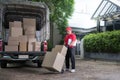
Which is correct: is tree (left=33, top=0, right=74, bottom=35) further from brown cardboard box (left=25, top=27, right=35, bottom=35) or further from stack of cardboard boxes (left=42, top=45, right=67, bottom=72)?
stack of cardboard boxes (left=42, top=45, right=67, bottom=72)

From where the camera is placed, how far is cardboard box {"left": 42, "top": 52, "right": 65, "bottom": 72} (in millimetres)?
9133

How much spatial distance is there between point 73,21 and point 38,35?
2349 cm

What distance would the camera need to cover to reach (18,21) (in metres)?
11.1

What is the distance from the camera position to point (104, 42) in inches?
746

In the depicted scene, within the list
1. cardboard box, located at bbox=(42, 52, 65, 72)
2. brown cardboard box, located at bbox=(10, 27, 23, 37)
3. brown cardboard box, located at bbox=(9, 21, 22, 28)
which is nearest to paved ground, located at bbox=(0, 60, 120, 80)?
cardboard box, located at bbox=(42, 52, 65, 72)

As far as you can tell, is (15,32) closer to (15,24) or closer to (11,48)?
(15,24)

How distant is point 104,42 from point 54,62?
10.3m

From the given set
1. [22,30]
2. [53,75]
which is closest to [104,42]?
[22,30]

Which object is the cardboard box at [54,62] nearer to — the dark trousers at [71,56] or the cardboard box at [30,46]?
the dark trousers at [71,56]

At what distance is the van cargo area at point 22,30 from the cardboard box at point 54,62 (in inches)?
44.3

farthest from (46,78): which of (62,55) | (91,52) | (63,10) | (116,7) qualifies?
(63,10)

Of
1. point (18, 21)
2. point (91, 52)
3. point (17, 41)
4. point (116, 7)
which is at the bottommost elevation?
point (91, 52)

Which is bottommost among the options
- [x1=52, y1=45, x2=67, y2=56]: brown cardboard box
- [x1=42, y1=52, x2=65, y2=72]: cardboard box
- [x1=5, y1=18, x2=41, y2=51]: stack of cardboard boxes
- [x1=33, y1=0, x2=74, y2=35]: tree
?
[x1=42, y1=52, x2=65, y2=72]: cardboard box

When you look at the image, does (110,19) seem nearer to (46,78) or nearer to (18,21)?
(18,21)
